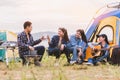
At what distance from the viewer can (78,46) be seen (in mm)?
13680

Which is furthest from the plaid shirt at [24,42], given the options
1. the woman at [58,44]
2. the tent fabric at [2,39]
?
the tent fabric at [2,39]

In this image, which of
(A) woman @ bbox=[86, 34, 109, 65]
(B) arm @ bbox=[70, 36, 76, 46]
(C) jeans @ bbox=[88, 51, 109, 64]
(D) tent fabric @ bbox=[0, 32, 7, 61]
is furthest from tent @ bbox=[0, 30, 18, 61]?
(A) woman @ bbox=[86, 34, 109, 65]

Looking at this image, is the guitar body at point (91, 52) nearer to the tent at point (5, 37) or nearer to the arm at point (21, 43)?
the arm at point (21, 43)

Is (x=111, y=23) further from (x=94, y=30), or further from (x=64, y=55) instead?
(x=64, y=55)

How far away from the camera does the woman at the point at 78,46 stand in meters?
13.7

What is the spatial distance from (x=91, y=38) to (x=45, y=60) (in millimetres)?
2039

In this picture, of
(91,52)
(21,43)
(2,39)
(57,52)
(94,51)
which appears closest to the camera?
(21,43)

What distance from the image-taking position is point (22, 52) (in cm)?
1241

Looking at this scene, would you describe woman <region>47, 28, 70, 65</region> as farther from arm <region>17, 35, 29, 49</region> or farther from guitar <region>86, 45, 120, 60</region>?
arm <region>17, 35, 29, 49</region>

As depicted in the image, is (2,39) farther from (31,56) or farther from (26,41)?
(31,56)

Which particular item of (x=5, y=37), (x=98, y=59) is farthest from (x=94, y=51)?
(x=5, y=37)

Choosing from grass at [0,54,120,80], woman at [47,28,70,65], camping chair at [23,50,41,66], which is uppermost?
woman at [47,28,70,65]

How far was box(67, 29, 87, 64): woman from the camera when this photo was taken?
44.8ft

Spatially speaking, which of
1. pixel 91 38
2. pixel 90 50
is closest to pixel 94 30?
pixel 91 38
